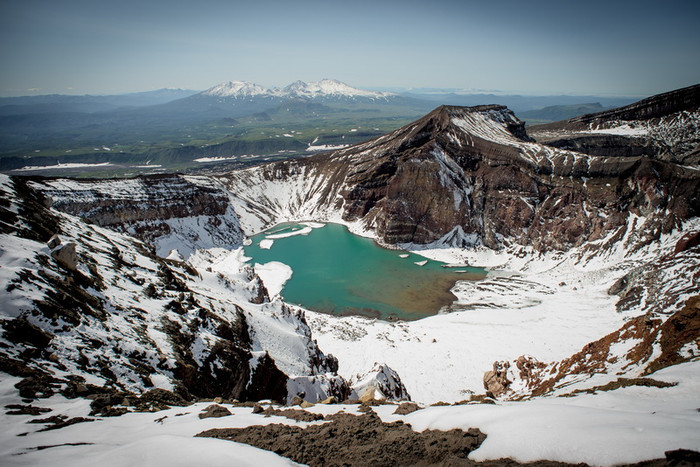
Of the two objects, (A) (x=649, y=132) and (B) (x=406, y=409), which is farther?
(A) (x=649, y=132)

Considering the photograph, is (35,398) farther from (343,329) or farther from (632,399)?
(343,329)

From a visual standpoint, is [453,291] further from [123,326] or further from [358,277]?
[123,326]

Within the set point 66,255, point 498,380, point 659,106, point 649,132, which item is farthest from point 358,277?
point 659,106

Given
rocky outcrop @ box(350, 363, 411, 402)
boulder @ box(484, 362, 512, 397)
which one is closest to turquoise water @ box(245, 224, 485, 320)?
boulder @ box(484, 362, 512, 397)

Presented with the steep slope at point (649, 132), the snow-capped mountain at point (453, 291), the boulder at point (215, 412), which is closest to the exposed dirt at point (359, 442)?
the snow-capped mountain at point (453, 291)

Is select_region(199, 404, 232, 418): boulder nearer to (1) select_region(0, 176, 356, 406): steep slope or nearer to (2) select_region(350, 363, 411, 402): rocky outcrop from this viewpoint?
(1) select_region(0, 176, 356, 406): steep slope

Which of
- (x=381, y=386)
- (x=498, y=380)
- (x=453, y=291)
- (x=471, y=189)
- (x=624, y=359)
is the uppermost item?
(x=471, y=189)
